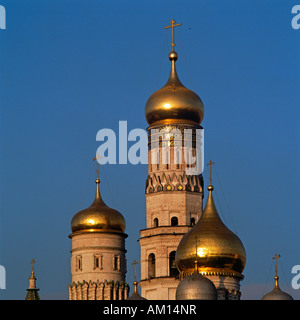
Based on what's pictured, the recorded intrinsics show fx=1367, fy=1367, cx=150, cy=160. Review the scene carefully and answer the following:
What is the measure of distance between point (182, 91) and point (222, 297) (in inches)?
413

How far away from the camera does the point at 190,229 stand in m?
62.2

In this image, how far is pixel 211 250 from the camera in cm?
5975

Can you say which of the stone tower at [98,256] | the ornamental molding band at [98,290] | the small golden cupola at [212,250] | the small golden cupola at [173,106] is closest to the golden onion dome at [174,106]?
the small golden cupola at [173,106]

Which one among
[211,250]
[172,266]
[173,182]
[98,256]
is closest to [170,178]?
[173,182]

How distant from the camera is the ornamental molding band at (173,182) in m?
63.8

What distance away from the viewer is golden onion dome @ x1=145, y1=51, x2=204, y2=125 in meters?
64.1

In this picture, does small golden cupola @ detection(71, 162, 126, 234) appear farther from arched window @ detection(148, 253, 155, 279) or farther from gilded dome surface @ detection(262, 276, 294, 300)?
gilded dome surface @ detection(262, 276, 294, 300)

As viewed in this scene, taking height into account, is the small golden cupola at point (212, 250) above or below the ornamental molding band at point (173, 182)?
below

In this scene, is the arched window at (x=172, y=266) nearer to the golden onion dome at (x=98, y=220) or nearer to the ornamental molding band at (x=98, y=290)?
the ornamental molding band at (x=98, y=290)

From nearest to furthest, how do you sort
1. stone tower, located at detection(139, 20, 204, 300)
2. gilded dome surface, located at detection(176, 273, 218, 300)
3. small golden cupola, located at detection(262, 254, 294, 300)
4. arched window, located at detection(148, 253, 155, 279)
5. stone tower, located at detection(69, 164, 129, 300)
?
gilded dome surface, located at detection(176, 273, 218, 300) → small golden cupola, located at detection(262, 254, 294, 300) → stone tower, located at detection(139, 20, 204, 300) → arched window, located at detection(148, 253, 155, 279) → stone tower, located at detection(69, 164, 129, 300)

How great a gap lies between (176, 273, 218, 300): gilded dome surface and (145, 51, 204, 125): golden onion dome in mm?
10775

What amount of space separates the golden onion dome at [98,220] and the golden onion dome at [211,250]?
8220mm

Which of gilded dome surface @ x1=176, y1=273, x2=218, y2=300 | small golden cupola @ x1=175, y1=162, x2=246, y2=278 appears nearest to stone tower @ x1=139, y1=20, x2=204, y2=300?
small golden cupola @ x1=175, y1=162, x2=246, y2=278
